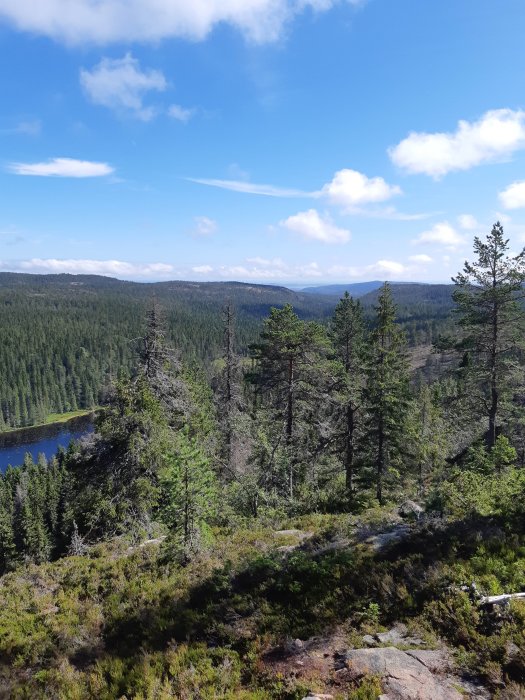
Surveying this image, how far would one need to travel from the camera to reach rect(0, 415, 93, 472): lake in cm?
9172

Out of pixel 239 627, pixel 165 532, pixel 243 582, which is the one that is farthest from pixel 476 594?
pixel 165 532

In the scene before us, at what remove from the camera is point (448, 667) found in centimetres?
565

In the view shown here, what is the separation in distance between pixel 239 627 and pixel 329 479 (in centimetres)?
1676

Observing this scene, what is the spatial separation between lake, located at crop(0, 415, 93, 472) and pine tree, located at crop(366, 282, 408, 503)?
84.1 meters

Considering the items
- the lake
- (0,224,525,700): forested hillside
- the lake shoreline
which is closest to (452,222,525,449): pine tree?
(0,224,525,700): forested hillside

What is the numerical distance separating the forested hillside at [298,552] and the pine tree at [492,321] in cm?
8

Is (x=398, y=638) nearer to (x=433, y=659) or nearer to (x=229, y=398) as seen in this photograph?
(x=433, y=659)

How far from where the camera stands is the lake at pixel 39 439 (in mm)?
91725

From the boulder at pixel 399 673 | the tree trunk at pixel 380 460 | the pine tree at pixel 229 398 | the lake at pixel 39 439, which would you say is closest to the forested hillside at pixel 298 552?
the boulder at pixel 399 673

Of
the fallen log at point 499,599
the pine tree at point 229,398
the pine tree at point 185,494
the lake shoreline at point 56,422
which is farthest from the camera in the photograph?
the lake shoreline at point 56,422

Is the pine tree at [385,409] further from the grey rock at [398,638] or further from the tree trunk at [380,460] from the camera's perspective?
the grey rock at [398,638]

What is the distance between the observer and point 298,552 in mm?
9828

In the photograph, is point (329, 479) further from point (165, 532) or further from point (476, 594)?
point (476, 594)

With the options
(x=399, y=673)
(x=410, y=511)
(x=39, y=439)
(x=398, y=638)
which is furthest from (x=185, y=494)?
(x=39, y=439)
